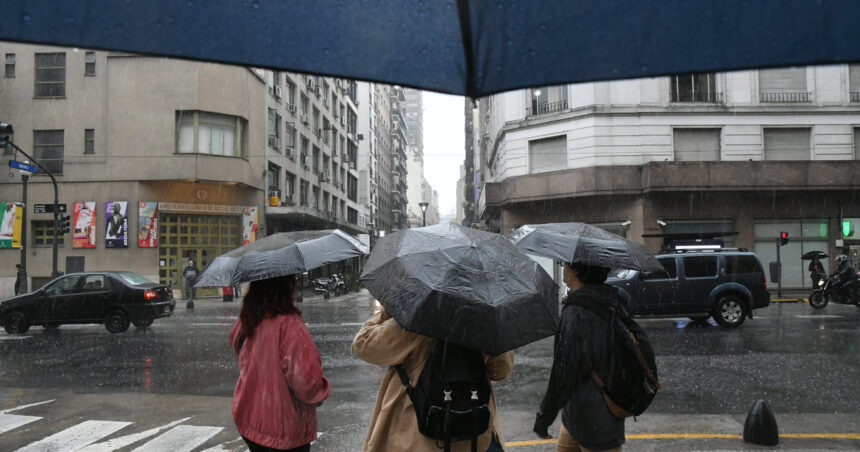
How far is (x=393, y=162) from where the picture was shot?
9219 cm

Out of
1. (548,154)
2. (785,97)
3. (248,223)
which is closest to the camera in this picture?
(785,97)

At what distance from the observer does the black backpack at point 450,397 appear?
2557 millimetres

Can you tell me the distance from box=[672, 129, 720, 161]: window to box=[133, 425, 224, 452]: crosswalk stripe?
24.1 m

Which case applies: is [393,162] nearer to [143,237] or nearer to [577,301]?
[143,237]

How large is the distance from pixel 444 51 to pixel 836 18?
38.9 inches

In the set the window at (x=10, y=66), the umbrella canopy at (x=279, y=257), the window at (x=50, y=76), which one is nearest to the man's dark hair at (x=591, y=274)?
the umbrella canopy at (x=279, y=257)

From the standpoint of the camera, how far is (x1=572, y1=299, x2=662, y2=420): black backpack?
122 inches

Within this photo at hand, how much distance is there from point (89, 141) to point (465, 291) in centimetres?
2964

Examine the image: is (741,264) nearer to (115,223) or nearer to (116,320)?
(116,320)

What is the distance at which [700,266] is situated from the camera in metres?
13.7

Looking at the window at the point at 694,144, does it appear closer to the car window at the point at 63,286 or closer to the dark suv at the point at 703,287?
the dark suv at the point at 703,287

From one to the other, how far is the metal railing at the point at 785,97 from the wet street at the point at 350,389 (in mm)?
14629

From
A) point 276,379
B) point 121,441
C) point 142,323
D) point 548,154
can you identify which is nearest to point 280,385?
point 276,379

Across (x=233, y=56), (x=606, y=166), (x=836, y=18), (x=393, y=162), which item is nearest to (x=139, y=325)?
(x=233, y=56)
